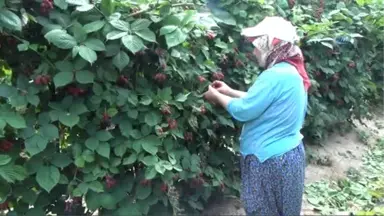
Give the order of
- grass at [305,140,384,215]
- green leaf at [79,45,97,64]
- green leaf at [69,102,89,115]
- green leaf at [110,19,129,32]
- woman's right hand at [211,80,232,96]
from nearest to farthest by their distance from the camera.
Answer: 1. green leaf at [79,45,97,64]
2. green leaf at [110,19,129,32]
3. green leaf at [69,102,89,115]
4. woman's right hand at [211,80,232,96]
5. grass at [305,140,384,215]

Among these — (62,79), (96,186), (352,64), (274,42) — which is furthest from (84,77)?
(352,64)

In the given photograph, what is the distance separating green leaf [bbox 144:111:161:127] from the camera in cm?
293

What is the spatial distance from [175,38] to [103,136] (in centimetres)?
60

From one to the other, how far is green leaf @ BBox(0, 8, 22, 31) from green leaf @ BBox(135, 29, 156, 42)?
1.81 ft

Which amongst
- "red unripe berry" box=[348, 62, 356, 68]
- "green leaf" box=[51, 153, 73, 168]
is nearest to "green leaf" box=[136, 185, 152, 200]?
"green leaf" box=[51, 153, 73, 168]

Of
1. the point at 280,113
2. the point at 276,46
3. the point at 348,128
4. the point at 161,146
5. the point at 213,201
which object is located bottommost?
the point at 348,128

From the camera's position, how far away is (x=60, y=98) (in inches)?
117

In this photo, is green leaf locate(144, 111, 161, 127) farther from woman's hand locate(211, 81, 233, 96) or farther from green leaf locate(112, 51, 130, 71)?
woman's hand locate(211, 81, 233, 96)

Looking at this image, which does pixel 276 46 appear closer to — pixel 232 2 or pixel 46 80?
pixel 232 2

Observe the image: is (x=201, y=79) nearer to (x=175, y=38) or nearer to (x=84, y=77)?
(x=175, y=38)

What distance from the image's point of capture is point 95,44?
2.73 metres

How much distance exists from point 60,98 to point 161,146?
57 cm

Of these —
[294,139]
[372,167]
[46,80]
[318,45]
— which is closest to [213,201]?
[294,139]

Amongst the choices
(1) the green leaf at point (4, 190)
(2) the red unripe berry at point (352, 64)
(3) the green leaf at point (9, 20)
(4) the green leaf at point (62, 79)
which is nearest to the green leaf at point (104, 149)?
(4) the green leaf at point (62, 79)
